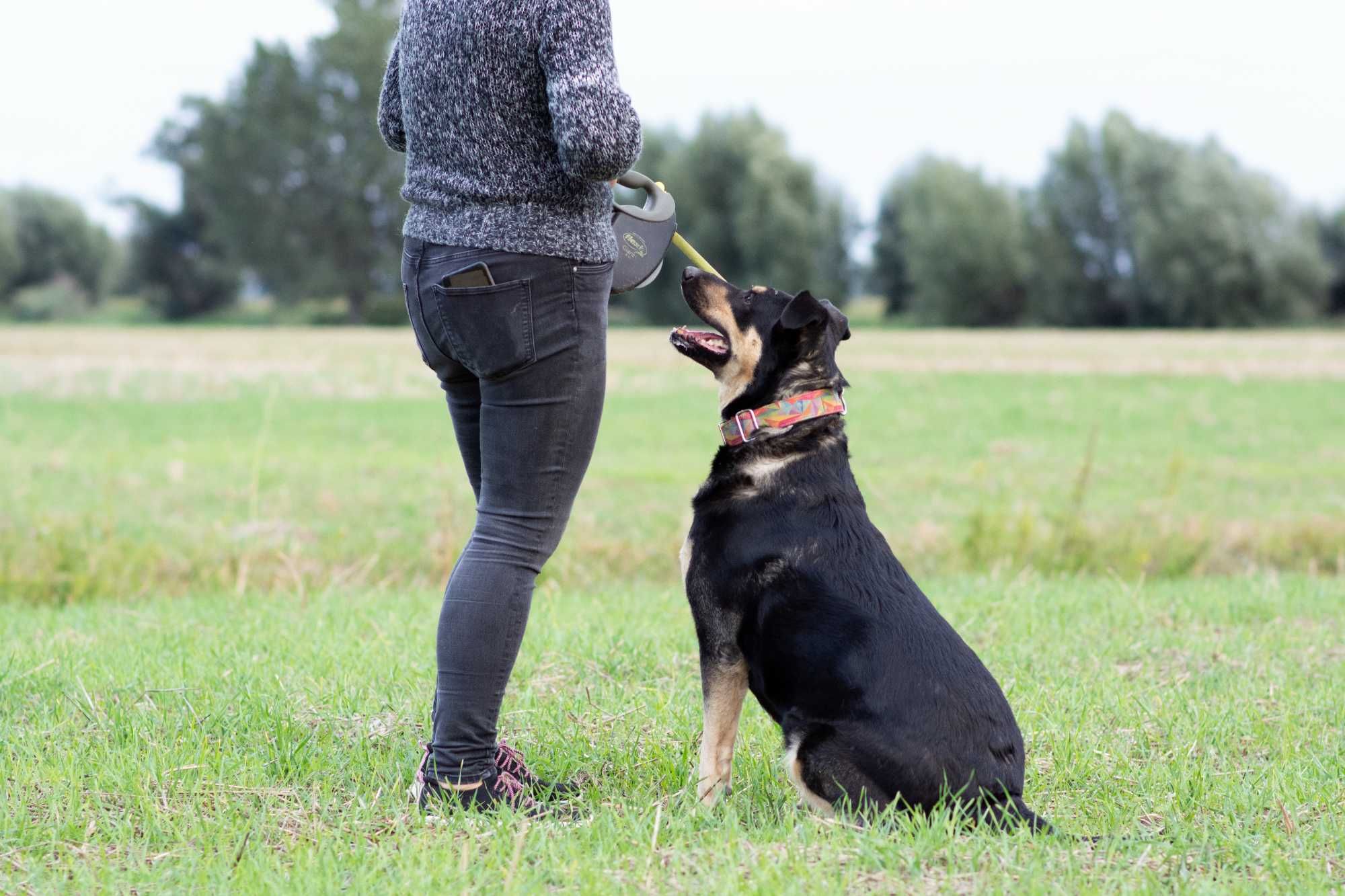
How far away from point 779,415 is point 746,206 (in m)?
56.8

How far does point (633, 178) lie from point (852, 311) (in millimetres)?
68346

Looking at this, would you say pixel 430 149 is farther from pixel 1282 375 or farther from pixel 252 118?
pixel 252 118

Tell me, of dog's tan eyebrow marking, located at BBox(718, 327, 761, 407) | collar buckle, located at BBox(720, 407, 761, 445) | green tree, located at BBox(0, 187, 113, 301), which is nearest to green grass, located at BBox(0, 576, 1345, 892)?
collar buckle, located at BBox(720, 407, 761, 445)

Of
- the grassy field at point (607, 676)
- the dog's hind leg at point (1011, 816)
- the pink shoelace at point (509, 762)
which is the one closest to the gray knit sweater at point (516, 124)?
the pink shoelace at point (509, 762)

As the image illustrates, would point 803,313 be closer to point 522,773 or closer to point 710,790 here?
point 710,790

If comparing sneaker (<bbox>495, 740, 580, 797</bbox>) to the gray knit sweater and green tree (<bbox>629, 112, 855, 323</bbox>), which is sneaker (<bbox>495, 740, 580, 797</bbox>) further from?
green tree (<bbox>629, 112, 855, 323</bbox>)

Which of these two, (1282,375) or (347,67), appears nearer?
(1282,375)

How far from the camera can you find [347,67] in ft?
203

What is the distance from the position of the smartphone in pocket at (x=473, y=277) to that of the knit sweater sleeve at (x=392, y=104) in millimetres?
650

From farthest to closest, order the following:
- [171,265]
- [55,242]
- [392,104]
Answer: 1. [55,242]
2. [171,265]
3. [392,104]

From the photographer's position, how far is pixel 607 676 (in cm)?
497

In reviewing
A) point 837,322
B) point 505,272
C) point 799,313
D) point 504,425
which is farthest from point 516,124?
point 837,322

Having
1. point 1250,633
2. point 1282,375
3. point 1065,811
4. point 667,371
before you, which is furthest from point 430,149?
point 1282,375

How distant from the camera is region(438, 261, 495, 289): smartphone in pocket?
317cm
